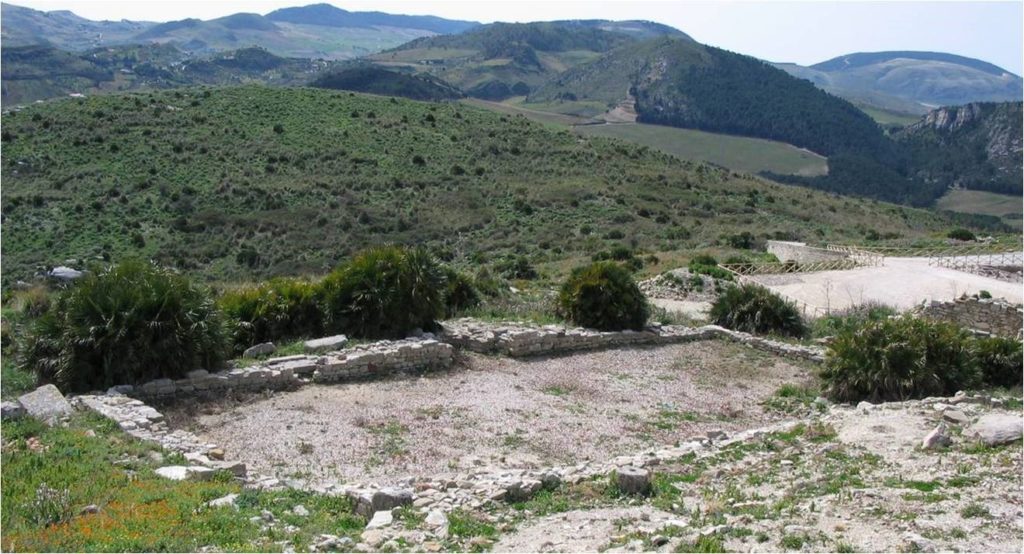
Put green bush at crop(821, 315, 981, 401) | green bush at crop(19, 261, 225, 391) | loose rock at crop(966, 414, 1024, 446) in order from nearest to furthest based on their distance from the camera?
loose rock at crop(966, 414, 1024, 446), green bush at crop(19, 261, 225, 391), green bush at crop(821, 315, 981, 401)

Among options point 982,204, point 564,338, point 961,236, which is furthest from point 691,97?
point 564,338

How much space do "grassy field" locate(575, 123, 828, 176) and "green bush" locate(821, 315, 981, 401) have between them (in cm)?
9229

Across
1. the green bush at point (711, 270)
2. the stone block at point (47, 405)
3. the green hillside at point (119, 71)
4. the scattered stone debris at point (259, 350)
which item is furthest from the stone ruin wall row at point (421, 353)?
the green hillside at point (119, 71)

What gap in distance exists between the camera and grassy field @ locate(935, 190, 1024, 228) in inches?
3784

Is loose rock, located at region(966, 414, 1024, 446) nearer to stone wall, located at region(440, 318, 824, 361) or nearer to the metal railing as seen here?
stone wall, located at region(440, 318, 824, 361)

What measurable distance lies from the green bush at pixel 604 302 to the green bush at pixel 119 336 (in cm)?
768

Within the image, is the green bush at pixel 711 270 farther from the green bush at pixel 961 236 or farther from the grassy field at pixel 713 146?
the grassy field at pixel 713 146

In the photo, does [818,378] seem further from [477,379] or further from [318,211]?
[318,211]

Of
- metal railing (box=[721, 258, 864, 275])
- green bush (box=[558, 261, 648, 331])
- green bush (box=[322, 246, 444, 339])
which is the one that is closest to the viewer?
green bush (box=[322, 246, 444, 339])

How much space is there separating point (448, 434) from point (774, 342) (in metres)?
9.16

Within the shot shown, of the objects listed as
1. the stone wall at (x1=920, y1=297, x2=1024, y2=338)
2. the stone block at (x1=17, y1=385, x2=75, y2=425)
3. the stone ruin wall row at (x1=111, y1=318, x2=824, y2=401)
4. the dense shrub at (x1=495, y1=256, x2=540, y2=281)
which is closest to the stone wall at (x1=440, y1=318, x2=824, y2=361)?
the stone ruin wall row at (x1=111, y1=318, x2=824, y2=401)

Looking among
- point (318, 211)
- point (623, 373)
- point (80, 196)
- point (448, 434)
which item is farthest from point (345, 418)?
point (80, 196)

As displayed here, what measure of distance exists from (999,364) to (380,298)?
36.7 feet

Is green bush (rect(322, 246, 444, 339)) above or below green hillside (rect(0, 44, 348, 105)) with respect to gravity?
below
